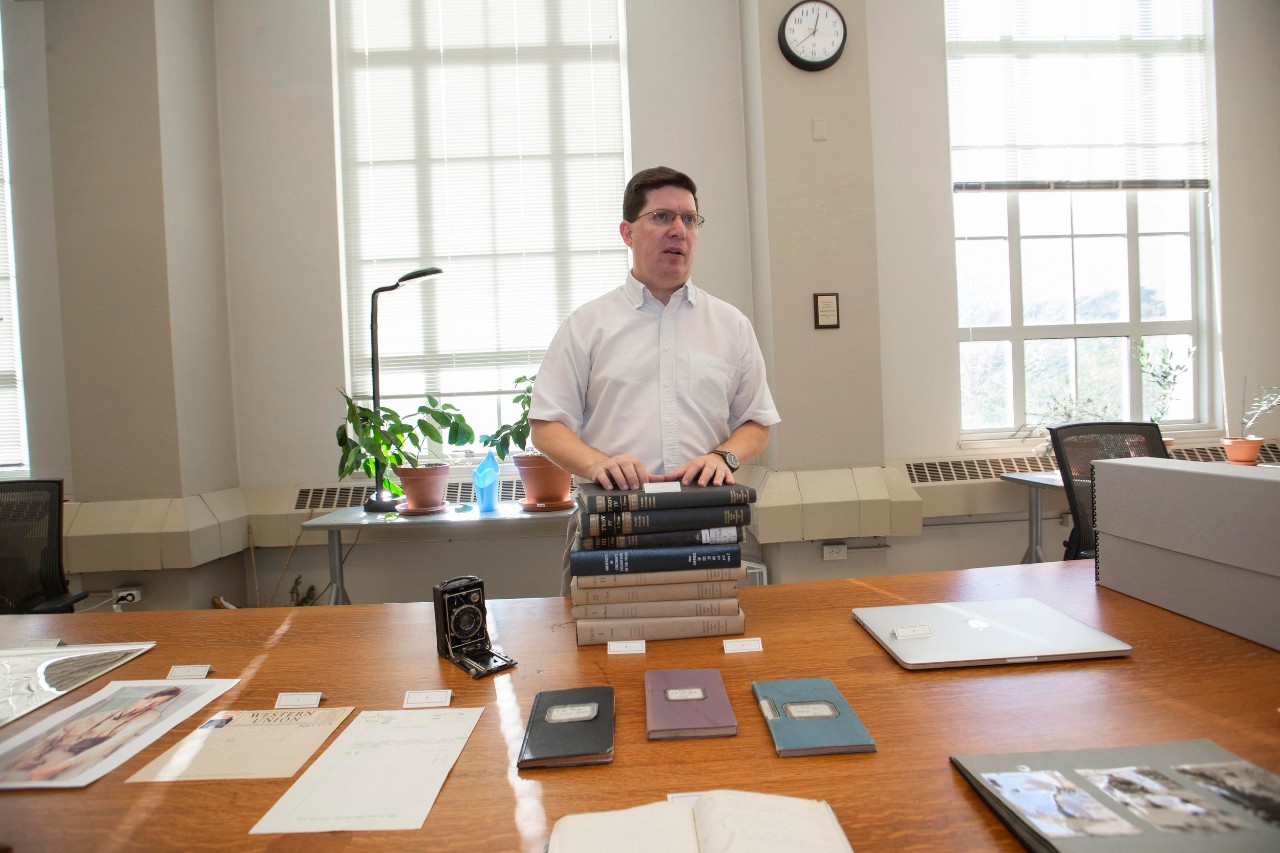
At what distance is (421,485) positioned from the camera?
3.00 m

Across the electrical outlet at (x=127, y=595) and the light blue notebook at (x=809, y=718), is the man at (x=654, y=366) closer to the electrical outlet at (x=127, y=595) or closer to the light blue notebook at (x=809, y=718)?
the light blue notebook at (x=809, y=718)

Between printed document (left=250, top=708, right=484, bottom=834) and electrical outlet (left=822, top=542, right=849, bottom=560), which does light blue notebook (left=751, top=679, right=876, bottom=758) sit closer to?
printed document (left=250, top=708, right=484, bottom=834)

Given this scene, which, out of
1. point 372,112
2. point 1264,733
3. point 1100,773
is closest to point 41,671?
point 1100,773

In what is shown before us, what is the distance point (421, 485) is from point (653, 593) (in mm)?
2151

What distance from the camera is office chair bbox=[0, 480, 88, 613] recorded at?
7.73 ft

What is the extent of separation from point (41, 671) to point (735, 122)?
3.62 meters

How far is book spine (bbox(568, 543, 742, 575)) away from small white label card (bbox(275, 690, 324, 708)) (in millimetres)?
417

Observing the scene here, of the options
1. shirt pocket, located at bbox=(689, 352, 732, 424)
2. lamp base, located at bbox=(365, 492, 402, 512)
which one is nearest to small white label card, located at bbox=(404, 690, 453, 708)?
shirt pocket, located at bbox=(689, 352, 732, 424)

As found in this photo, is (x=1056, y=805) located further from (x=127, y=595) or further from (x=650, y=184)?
(x=127, y=595)

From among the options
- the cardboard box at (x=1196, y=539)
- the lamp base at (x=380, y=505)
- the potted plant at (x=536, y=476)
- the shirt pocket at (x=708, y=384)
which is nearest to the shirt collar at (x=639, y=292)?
the shirt pocket at (x=708, y=384)

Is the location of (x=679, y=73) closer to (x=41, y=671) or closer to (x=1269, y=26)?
(x=1269, y=26)

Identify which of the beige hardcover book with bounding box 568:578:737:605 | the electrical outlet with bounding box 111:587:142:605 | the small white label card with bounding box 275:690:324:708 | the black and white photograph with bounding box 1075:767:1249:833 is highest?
the beige hardcover book with bounding box 568:578:737:605

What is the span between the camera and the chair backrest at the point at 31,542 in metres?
2.37

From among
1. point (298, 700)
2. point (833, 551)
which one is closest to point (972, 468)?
point (833, 551)
